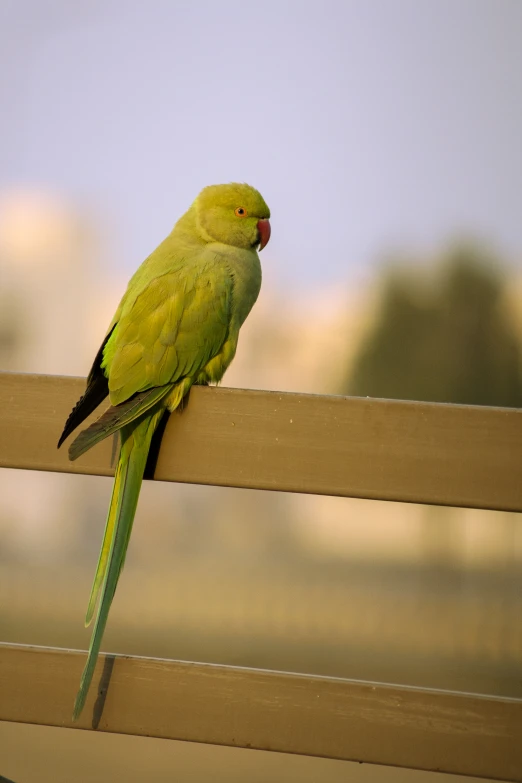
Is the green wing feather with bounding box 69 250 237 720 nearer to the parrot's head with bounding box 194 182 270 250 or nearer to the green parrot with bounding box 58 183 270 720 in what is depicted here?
the green parrot with bounding box 58 183 270 720

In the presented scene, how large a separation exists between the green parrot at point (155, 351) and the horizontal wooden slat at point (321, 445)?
5 centimetres

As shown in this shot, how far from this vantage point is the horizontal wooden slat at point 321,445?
723 millimetres

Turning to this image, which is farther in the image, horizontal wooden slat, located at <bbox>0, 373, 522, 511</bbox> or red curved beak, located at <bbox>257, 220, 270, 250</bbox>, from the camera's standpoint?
red curved beak, located at <bbox>257, 220, 270, 250</bbox>

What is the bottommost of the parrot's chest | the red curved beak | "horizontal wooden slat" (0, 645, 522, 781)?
"horizontal wooden slat" (0, 645, 522, 781)

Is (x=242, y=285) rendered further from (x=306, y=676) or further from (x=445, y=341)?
(x=445, y=341)

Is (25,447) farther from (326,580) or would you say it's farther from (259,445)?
(326,580)

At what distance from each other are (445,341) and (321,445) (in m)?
1.76

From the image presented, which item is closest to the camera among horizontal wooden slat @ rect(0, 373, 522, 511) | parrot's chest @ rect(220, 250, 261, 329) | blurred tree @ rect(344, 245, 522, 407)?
horizontal wooden slat @ rect(0, 373, 522, 511)

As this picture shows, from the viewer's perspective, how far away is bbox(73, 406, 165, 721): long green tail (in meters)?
0.81

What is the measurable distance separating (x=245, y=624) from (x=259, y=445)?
1639mm

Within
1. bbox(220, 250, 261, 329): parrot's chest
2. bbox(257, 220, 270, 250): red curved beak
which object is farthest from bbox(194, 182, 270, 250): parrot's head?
bbox(220, 250, 261, 329): parrot's chest

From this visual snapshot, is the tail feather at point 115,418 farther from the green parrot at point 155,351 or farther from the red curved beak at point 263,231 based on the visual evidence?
the red curved beak at point 263,231

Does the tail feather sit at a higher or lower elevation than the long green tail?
higher

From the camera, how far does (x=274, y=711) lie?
767 millimetres
